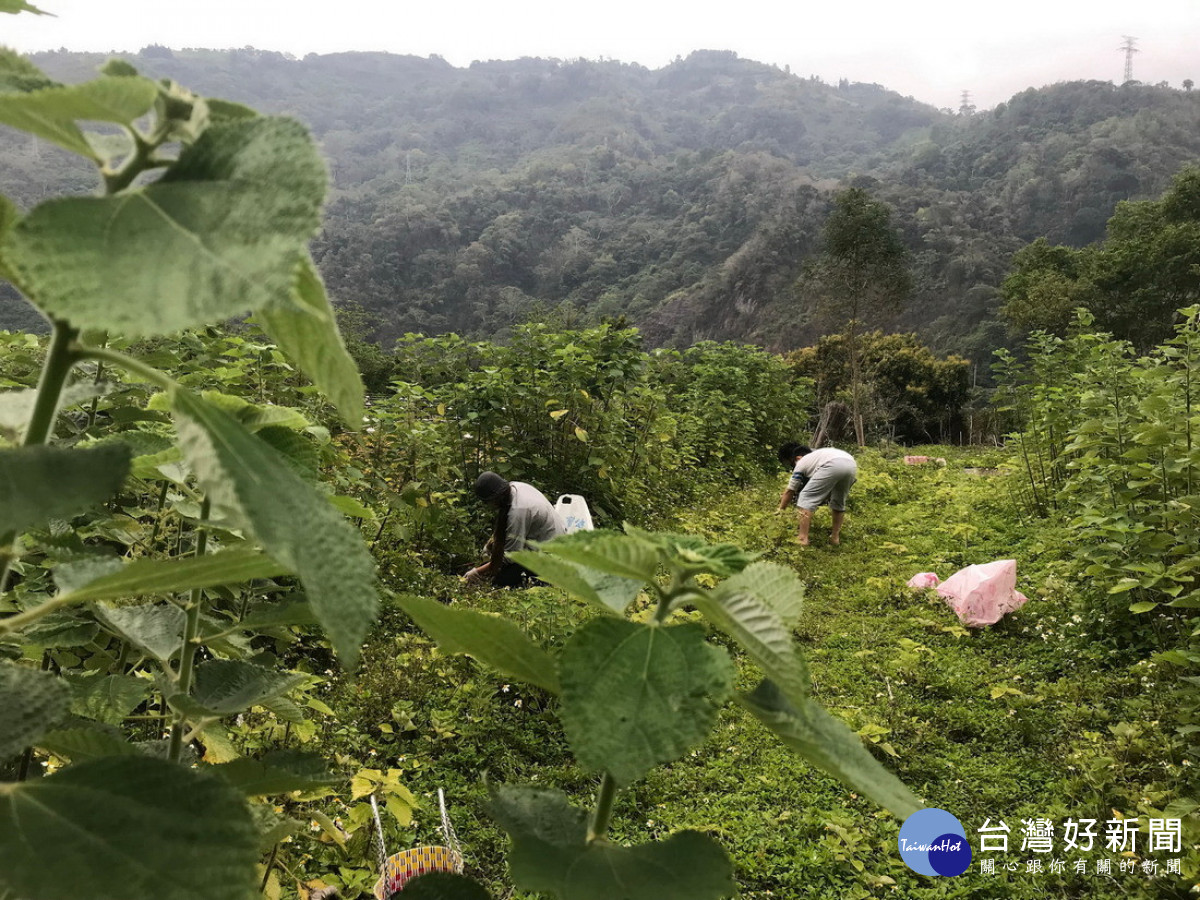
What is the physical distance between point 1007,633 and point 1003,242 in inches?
1571

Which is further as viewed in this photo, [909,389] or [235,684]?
[909,389]

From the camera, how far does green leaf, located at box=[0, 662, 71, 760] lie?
1.20 ft

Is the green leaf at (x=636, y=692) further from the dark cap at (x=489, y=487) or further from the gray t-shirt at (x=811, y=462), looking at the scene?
the gray t-shirt at (x=811, y=462)

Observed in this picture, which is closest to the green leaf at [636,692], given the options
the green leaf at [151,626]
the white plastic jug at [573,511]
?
the green leaf at [151,626]

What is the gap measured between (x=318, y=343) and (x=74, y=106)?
147 mm

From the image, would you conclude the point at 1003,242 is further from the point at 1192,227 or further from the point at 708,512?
the point at 708,512

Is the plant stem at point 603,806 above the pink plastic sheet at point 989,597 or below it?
above

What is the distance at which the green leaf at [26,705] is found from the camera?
365 millimetres

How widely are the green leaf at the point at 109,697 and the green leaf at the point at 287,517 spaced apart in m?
0.55

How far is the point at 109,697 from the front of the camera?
2.43 feet

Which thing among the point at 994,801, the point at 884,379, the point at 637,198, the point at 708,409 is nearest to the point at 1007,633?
the point at 994,801

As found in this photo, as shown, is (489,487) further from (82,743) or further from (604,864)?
(604,864)

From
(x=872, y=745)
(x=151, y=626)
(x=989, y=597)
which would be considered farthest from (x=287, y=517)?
(x=989, y=597)

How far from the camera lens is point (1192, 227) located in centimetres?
1812
